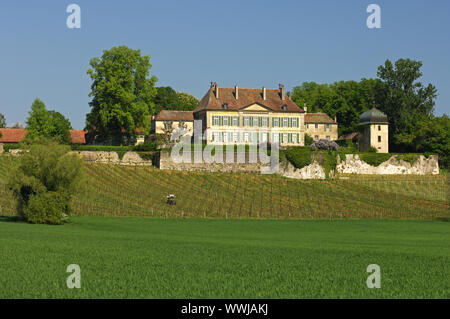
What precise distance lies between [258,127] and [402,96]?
22.3 metres

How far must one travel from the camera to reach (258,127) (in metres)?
82.6

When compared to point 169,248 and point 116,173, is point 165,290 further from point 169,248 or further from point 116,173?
point 116,173

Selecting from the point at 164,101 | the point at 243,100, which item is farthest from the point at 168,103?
the point at 243,100

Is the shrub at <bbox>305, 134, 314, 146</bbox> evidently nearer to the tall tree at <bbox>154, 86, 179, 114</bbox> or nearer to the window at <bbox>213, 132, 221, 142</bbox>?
the window at <bbox>213, 132, 221, 142</bbox>

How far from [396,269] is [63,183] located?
24.7 m

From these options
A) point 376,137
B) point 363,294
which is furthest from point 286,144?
point 363,294

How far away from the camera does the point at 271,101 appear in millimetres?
84438

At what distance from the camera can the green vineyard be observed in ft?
154

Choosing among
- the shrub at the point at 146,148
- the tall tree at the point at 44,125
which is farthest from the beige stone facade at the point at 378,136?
the tall tree at the point at 44,125

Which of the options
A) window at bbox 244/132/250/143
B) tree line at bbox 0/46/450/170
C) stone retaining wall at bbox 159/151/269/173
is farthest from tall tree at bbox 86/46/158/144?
window at bbox 244/132/250/143

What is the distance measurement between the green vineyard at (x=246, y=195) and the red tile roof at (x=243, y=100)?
1807cm

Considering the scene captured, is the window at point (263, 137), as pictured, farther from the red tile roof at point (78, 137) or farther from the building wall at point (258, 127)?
the red tile roof at point (78, 137)

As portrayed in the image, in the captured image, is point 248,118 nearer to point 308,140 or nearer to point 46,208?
point 308,140

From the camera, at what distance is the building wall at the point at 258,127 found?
81.1 meters
